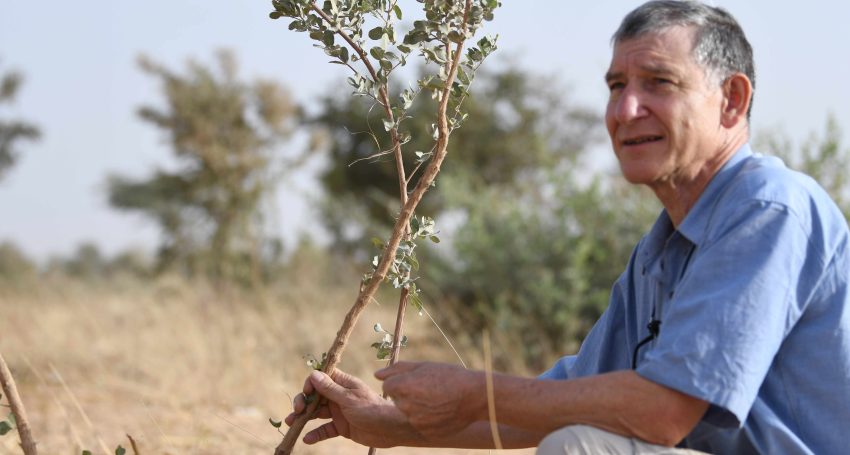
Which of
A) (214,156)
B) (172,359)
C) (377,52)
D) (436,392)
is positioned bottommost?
(436,392)

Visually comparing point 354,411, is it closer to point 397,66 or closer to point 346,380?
point 346,380

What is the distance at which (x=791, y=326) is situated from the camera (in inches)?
77.1

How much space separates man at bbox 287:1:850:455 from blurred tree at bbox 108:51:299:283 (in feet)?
44.0

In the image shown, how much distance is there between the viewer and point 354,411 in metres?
2.46

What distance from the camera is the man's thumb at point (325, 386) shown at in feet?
7.97

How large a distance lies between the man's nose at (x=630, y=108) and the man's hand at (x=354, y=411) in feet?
2.72

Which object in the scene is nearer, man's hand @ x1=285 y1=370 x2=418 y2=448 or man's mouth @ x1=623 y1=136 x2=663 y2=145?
man's mouth @ x1=623 y1=136 x2=663 y2=145

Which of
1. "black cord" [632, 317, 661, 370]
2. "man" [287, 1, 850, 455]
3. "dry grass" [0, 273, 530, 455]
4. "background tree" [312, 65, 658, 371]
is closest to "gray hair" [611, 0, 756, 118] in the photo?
"man" [287, 1, 850, 455]

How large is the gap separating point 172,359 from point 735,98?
19.2ft

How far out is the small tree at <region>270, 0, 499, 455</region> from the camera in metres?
2.34

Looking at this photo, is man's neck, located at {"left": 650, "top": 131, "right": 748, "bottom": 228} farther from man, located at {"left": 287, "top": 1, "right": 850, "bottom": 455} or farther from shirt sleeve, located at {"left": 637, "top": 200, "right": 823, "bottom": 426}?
shirt sleeve, located at {"left": 637, "top": 200, "right": 823, "bottom": 426}

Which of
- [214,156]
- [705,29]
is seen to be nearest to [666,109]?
[705,29]

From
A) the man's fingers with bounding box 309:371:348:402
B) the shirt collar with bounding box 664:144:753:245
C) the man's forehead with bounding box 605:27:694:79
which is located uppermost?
the man's forehead with bounding box 605:27:694:79

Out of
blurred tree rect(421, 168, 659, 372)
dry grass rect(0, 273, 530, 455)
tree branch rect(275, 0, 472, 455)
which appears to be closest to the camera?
tree branch rect(275, 0, 472, 455)
